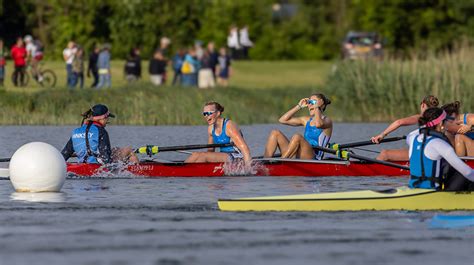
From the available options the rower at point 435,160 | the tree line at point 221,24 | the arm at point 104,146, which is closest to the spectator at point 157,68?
the tree line at point 221,24

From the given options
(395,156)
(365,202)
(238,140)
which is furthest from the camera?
(395,156)

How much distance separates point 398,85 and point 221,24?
102 feet

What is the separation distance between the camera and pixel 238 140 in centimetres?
2086

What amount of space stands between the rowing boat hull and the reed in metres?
16.1

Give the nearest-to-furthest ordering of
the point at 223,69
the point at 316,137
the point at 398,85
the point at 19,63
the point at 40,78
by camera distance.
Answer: the point at 316,137 < the point at 398,85 < the point at 19,63 < the point at 40,78 < the point at 223,69

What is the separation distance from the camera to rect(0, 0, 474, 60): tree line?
2418 inches

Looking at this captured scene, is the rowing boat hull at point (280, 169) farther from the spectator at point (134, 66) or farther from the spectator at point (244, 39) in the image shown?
the spectator at point (244, 39)

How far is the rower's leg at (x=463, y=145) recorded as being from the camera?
21.2 meters

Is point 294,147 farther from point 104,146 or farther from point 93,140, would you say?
point 93,140

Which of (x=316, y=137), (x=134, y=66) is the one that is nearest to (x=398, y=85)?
(x=134, y=66)

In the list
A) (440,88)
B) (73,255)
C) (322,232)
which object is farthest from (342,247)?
(440,88)

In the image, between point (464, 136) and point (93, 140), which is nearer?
point (93, 140)

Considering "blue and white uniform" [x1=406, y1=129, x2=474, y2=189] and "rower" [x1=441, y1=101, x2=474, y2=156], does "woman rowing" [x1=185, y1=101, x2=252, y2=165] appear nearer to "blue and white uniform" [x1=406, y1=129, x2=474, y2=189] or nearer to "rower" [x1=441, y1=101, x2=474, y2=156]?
"rower" [x1=441, y1=101, x2=474, y2=156]

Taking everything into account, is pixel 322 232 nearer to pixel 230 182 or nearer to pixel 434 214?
pixel 434 214
